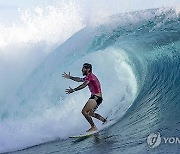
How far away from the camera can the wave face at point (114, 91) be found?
7336 millimetres

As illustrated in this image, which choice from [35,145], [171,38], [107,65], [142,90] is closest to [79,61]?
[107,65]

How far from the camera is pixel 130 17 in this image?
1534cm

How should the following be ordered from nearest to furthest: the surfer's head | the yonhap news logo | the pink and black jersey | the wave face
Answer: the yonhap news logo < the wave face < the surfer's head < the pink and black jersey

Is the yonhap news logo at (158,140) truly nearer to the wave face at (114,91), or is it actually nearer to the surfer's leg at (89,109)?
the wave face at (114,91)

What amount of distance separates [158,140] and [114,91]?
4390mm

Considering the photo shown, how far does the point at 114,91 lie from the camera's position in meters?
10.5

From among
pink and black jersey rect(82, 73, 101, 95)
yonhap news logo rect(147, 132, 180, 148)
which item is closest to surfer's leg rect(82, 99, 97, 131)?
pink and black jersey rect(82, 73, 101, 95)

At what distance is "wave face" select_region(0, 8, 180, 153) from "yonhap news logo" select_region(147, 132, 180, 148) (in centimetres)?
12

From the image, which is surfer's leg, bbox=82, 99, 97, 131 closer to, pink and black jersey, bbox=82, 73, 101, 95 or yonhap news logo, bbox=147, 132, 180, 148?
pink and black jersey, bbox=82, 73, 101, 95

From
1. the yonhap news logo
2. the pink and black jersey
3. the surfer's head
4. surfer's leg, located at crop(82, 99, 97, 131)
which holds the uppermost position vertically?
the surfer's head

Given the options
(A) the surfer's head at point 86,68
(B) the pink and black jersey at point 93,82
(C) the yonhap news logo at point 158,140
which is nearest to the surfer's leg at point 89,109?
(B) the pink and black jersey at point 93,82

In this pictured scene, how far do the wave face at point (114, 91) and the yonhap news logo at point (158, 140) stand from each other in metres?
0.12

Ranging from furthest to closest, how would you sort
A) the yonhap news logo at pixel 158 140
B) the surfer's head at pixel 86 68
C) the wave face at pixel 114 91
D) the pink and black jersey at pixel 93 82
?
the pink and black jersey at pixel 93 82 → the surfer's head at pixel 86 68 → the wave face at pixel 114 91 → the yonhap news logo at pixel 158 140

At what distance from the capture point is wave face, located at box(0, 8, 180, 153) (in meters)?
7.34
